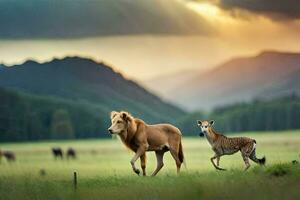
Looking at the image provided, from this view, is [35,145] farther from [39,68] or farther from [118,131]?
[118,131]

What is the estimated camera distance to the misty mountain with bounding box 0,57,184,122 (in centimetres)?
1772

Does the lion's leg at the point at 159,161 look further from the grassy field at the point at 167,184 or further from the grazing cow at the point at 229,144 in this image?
the grazing cow at the point at 229,144

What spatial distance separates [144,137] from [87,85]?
6.13 m

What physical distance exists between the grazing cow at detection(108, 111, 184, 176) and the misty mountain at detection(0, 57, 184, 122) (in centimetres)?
352

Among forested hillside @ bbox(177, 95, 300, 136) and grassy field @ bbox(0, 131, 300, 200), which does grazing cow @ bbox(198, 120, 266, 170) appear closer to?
grassy field @ bbox(0, 131, 300, 200)

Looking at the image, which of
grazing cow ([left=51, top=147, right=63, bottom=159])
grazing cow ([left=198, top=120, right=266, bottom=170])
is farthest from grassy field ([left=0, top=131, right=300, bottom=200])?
grazing cow ([left=51, top=147, right=63, bottom=159])

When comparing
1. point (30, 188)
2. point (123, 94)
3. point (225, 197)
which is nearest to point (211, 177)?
point (225, 197)

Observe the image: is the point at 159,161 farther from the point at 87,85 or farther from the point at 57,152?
the point at 57,152

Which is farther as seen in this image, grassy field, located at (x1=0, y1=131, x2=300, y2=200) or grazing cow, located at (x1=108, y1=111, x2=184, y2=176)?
grazing cow, located at (x1=108, y1=111, x2=184, y2=176)

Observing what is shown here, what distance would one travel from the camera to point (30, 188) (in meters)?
12.0

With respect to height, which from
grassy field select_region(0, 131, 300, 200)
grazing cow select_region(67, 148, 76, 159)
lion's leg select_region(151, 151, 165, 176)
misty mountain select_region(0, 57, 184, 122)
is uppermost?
misty mountain select_region(0, 57, 184, 122)

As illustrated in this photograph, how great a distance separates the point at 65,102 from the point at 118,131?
7647 mm

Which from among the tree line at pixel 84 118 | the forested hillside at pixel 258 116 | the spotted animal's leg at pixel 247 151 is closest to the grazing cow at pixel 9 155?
the tree line at pixel 84 118

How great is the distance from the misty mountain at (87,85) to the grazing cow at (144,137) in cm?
352
